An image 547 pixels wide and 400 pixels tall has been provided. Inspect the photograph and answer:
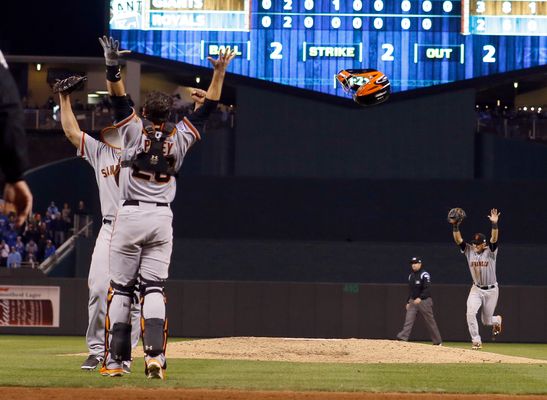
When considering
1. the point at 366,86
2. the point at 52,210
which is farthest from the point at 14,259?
the point at 366,86

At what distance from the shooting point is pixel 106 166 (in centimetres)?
1038

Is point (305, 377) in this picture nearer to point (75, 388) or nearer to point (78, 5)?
point (75, 388)

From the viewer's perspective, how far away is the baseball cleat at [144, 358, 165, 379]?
8.98m

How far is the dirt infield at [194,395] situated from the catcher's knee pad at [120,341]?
0.59 meters

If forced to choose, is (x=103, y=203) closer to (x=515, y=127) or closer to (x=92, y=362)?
(x=92, y=362)

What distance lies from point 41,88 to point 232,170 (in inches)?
631

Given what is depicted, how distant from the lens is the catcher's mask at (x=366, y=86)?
16828 millimetres

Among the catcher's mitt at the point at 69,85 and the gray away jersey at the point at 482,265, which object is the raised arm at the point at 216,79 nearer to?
the catcher's mitt at the point at 69,85

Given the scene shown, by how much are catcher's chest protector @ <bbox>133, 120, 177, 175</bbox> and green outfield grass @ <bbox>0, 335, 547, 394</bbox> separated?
168cm

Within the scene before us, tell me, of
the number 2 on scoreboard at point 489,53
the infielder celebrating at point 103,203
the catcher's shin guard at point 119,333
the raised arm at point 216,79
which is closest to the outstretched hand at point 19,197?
the catcher's shin guard at point 119,333

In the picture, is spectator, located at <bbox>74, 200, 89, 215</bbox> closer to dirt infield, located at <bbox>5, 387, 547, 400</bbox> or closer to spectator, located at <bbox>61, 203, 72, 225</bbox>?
spectator, located at <bbox>61, 203, 72, 225</bbox>

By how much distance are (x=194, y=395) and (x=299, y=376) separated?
2417mm

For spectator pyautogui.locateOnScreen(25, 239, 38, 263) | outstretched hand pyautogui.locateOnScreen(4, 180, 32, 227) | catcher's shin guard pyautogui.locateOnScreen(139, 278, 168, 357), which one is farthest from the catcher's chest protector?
spectator pyautogui.locateOnScreen(25, 239, 38, 263)

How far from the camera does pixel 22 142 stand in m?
4.68
